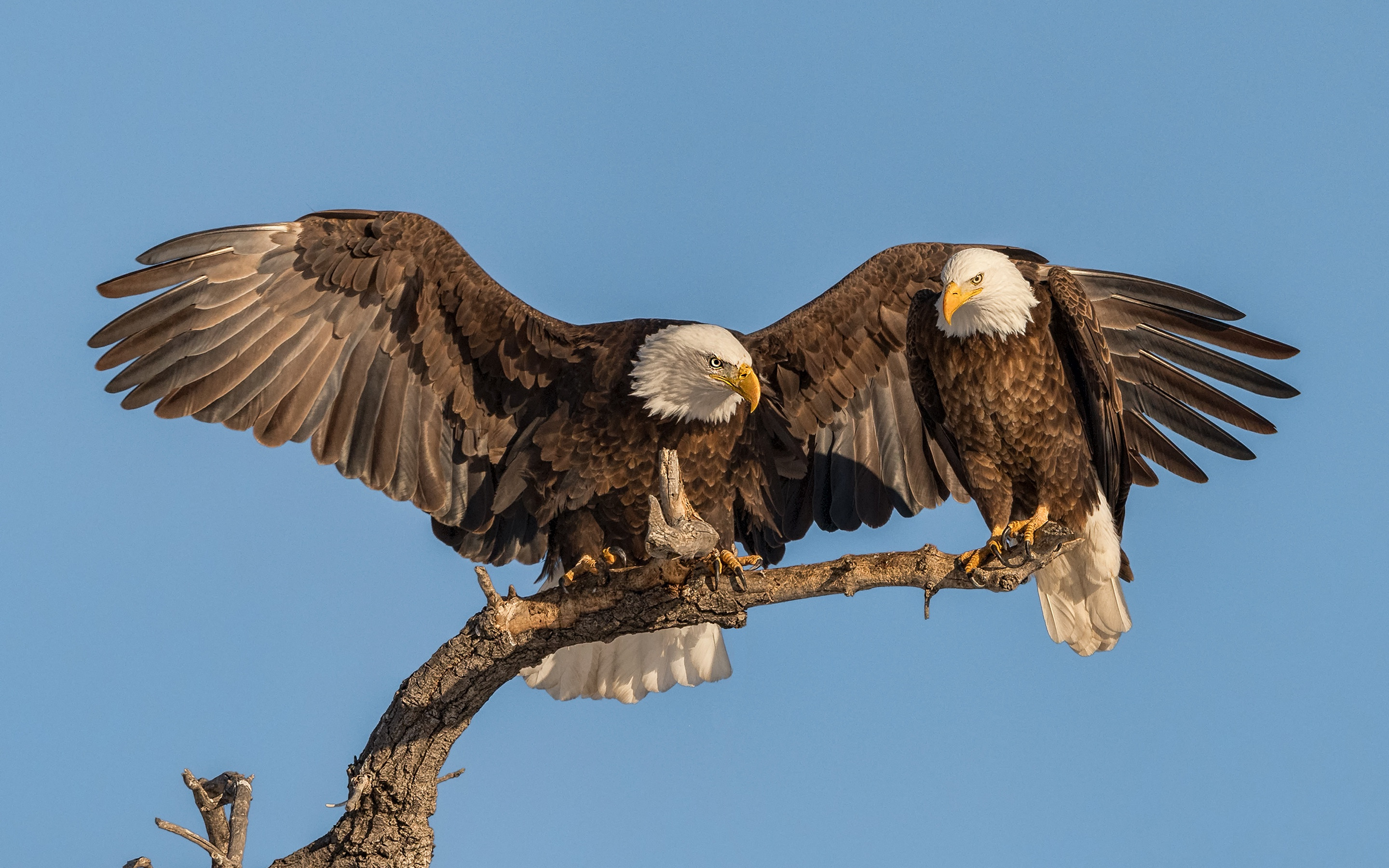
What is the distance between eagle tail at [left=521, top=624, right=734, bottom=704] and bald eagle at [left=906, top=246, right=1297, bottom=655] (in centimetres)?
151

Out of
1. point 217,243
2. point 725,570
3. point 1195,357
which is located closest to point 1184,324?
point 1195,357

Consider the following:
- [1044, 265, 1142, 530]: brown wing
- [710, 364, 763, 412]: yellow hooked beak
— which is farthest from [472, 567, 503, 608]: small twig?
[1044, 265, 1142, 530]: brown wing

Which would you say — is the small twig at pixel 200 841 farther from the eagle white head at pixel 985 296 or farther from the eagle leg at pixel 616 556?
the eagle white head at pixel 985 296

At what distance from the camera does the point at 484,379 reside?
584cm

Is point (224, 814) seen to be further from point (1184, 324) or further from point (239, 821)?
point (1184, 324)

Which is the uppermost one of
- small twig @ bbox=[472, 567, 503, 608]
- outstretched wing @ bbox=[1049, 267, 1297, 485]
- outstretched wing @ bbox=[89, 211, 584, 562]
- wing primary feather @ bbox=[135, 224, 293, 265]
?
wing primary feather @ bbox=[135, 224, 293, 265]

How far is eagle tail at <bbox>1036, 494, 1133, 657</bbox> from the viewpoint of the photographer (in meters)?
5.57

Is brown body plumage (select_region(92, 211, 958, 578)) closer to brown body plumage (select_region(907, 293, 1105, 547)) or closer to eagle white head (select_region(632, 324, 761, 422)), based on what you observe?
eagle white head (select_region(632, 324, 761, 422))

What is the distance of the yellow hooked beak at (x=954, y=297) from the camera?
507 centimetres

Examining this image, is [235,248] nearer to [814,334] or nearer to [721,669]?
[814,334]

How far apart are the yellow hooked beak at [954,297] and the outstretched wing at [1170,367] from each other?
98cm

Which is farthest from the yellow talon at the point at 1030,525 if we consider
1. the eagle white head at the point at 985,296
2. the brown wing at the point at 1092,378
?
the eagle white head at the point at 985,296

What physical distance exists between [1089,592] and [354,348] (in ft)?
11.2

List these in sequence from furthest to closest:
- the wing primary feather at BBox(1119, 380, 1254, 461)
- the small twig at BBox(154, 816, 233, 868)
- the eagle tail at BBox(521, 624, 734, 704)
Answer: the eagle tail at BBox(521, 624, 734, 704), the wing primary feather at BBox(1119, 380, 1254, 461), the small twig at BBox(154, 816, 233, 868)
